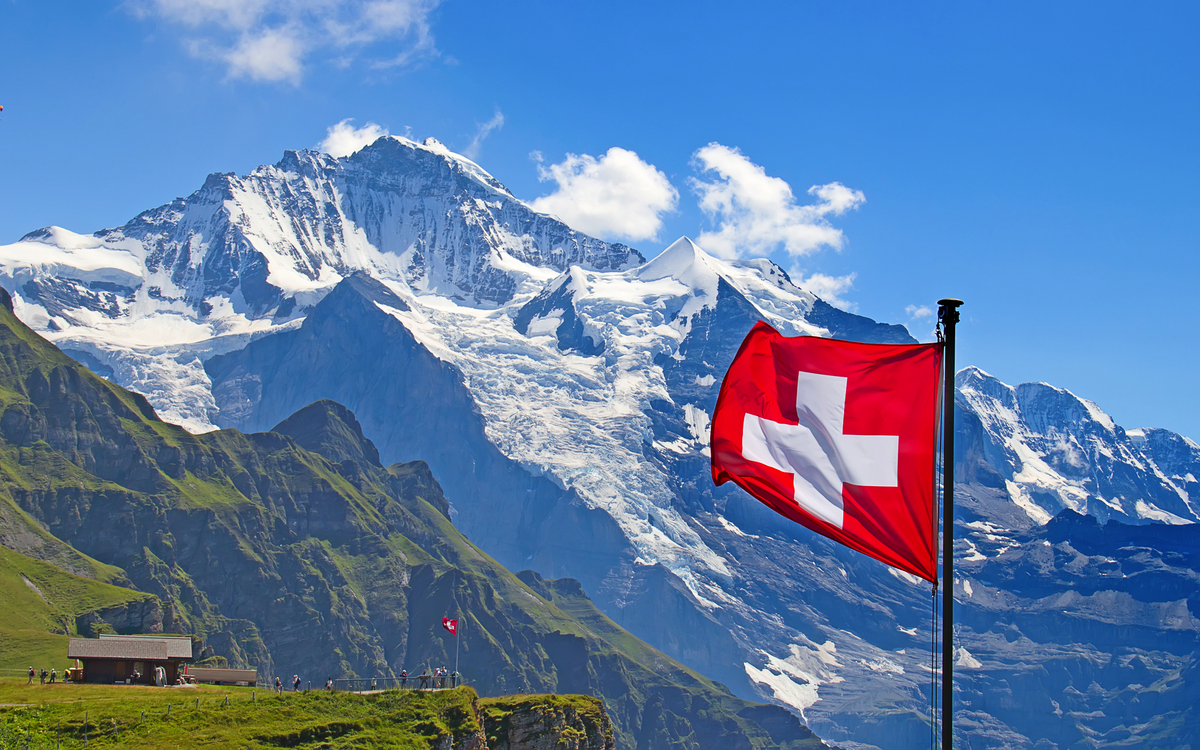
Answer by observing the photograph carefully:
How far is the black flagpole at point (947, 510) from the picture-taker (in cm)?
2406

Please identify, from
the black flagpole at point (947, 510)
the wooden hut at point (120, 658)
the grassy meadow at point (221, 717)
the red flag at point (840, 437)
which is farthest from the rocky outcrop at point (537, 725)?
the black flagpole at point (947, 510)

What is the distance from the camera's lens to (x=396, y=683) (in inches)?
5620

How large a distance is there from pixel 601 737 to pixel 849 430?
105445mm

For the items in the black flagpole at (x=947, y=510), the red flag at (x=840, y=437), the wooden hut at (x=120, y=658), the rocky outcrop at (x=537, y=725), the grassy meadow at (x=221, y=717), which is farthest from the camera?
the rocky outcrop at (x=537, y=725)

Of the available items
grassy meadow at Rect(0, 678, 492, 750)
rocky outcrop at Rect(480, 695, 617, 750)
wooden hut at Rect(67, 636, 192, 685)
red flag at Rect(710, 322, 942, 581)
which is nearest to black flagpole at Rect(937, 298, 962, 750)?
red flag at Rect(710, 322, 942, 581)

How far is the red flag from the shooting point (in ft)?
93.8

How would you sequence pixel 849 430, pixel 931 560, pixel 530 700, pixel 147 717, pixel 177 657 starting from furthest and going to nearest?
pixel 530 700 → pixel 177 657 → pixel 147 717 → pixel 849 430 → pixel 931 560

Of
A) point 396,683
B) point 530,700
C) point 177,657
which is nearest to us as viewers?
point 177,657

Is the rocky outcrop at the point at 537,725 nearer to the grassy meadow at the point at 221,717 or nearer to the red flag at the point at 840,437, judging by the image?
the grassy meadow at the point at 221,717

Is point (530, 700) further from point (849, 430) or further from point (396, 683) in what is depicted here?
point (849, 430)

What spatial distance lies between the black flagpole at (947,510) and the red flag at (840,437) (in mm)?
884

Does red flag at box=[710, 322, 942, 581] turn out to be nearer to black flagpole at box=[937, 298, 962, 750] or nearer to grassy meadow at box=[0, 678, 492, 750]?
black flagpole at box=[937, 298, 962, 750]

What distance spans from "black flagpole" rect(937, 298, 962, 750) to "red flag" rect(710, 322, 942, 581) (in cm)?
88

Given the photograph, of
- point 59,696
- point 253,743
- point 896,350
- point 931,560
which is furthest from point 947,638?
point 59,696
